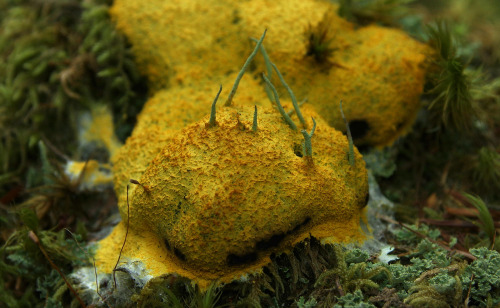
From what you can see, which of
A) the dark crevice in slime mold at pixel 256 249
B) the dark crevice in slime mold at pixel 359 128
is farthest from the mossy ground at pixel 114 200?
the dark crevice in slime mold at pixel 359 128

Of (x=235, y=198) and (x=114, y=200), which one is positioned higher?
(x=235, y=198)

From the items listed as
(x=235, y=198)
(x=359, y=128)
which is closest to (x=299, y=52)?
(x=359, y=128)

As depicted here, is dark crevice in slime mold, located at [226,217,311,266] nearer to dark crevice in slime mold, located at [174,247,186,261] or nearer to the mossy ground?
the mossy ground

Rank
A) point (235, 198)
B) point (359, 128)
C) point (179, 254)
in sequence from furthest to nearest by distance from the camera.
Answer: point (359, 128) → point (179, 254) → point (235, 198)

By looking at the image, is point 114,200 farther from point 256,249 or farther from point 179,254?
point 256,249

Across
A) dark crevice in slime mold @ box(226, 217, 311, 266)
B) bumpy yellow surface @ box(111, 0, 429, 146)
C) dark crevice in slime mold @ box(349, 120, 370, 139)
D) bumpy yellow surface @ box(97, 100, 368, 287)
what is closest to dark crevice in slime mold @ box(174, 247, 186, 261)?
bumpy yellow surface @ box(97, 100, 368, 287)

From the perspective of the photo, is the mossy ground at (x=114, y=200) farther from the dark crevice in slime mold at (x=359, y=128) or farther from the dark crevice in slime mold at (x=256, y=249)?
the dark crevice in slime mold at (x=359, y=128)
